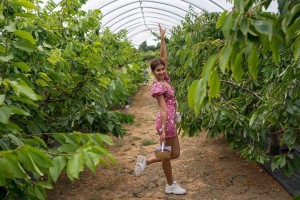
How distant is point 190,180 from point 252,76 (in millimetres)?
2880

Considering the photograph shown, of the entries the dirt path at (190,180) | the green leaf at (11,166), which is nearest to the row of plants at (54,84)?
the green leaf at (11,166)

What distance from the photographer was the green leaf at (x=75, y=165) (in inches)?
42.1

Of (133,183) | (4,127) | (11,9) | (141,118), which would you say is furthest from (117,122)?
(141,118)

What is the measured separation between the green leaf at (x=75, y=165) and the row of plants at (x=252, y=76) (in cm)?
41

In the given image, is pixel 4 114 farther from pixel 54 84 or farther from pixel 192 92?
pixel 54 84

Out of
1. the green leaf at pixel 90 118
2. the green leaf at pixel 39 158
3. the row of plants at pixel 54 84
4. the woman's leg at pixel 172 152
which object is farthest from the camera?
the woman's leg at pixel 172 152

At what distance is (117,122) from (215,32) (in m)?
2.45

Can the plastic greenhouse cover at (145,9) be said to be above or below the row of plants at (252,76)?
above

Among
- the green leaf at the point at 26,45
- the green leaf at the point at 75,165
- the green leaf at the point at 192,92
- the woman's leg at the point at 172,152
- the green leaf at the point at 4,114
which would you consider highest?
the green leaf at the point at 26,45

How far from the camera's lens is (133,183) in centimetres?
388

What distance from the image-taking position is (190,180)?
389cm

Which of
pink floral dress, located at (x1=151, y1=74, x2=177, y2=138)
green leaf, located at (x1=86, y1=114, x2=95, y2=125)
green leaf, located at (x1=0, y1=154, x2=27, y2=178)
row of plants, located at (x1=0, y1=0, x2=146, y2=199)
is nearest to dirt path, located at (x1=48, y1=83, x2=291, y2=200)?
pink floral dress, located at (x1=151, y1=74, x2=177, y2=138)

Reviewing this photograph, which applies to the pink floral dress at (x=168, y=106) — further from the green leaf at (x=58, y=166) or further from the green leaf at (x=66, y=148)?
the green leaf at (x=58, y=166)

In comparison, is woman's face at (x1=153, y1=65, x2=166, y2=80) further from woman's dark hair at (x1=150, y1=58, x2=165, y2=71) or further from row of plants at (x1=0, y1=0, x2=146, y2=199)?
row of plants at (x1=0, y1=0, x2=146, y2=199)
